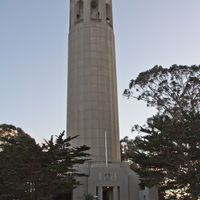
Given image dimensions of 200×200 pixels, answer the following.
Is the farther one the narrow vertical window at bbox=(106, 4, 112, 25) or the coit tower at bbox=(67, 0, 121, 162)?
the narrow vertical window at bbox=(106, 4, 112, 25)

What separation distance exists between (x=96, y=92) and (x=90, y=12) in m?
11.1

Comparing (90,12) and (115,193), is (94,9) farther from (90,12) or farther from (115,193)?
(115,193)

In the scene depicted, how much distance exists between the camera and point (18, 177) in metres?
21.3

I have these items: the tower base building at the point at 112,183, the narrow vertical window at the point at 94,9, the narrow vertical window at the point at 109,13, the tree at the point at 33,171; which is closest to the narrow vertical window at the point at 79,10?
the narrow vertical window at the point at 94,9

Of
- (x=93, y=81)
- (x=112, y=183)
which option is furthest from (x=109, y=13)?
Answer: (x=112, y=183)

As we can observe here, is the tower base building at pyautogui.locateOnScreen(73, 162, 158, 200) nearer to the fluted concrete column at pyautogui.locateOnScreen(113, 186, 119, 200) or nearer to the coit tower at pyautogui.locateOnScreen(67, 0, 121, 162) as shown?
the fluted concrete column at pyautogui.locateOnScreen(113, 186, 119, 200)

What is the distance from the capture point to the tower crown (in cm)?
3894

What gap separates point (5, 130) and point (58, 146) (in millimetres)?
39129

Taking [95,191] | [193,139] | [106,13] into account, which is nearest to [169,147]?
[193,139]

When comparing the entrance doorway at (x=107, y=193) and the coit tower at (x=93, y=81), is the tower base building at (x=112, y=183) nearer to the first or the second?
the entrance doorway at (x=107, y=193)

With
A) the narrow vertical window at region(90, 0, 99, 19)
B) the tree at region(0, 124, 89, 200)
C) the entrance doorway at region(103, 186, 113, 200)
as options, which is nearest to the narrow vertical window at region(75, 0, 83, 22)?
the narrow vertical window at region(90, 0, 99, 19)

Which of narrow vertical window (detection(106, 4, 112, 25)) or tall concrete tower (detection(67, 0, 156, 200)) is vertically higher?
narrow vertical window (detection(106, 4, 112, 25))

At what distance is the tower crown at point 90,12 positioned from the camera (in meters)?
38.9

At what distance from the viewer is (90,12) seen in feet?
129
